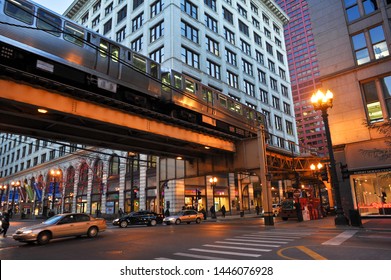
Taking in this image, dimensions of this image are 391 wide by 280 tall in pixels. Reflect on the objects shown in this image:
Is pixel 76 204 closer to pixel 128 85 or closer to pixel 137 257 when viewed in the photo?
pixel 128 85

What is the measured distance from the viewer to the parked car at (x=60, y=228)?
1316 centimetres

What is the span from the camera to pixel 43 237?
13422 mm

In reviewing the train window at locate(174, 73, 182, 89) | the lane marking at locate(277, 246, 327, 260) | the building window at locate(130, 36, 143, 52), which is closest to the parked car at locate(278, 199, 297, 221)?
the train window at locate(174, 73, 182, 89)

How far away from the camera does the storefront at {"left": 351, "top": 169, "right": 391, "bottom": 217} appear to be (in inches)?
813

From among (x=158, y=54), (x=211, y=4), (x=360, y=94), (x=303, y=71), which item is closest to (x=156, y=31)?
(x=158, y=54)

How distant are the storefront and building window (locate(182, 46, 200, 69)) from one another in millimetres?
26036

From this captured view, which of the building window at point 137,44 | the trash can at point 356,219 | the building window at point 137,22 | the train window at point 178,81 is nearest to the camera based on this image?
the trash can at point 356,219

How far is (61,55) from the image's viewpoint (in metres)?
13.3

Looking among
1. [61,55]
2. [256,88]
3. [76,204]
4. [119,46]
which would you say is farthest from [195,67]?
[76,204]

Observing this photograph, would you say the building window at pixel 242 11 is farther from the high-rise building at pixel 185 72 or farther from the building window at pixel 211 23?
the building window at pixel 211 23

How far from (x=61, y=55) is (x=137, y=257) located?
1000 centimetres

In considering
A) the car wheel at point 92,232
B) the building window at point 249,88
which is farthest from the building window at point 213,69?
the car wheel at point 92,232

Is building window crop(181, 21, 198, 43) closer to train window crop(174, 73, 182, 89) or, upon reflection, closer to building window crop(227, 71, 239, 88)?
building window crop(227, 71, 239, 88)

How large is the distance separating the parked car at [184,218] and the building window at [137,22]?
31450 millimetres
